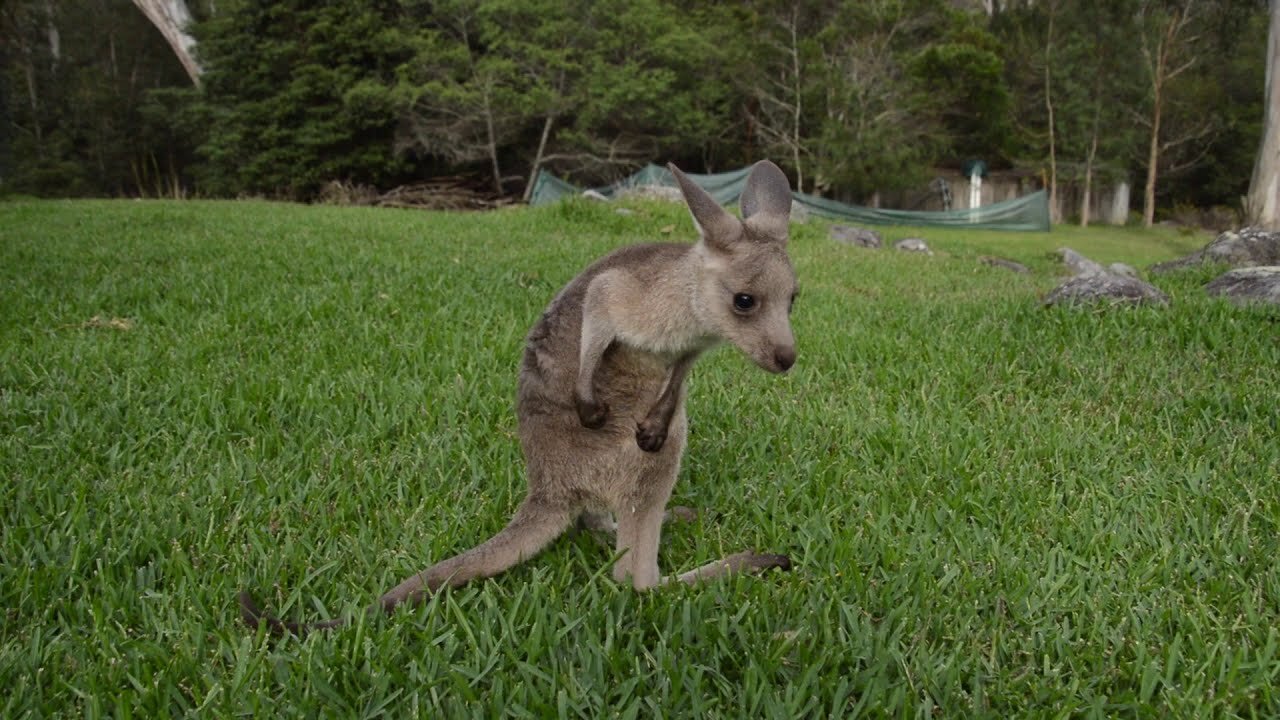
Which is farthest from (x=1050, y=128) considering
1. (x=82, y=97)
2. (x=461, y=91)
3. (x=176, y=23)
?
(x=82, y=97)

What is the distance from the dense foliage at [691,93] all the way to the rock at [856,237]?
34.9ft

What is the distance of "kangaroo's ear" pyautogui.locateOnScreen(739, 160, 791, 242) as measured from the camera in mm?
2209

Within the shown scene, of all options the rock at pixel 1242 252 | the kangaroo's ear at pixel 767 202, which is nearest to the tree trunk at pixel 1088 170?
the rock at pixel 1242 252

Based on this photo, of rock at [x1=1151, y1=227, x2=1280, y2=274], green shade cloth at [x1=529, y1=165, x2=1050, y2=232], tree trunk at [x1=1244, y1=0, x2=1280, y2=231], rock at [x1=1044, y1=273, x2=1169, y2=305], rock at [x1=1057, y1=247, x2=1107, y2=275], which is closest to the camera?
rock at [x1=1044, y1=273, x2=1169, y2=305]

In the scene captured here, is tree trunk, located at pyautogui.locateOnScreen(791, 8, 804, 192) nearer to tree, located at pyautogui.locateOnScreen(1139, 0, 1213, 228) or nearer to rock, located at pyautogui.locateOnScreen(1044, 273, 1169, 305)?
tree, located at pyautogui.locateOnScreen(1139, 0, 1213, 228)

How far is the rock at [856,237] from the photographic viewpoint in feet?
40.0

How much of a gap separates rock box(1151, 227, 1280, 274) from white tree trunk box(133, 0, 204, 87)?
26.1m

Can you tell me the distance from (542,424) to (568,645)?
2.03 feet

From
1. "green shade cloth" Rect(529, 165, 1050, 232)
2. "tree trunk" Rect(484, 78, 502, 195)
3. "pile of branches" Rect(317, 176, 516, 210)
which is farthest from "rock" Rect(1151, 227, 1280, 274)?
"tree trunk" Rect(484, 78, 502, 195)

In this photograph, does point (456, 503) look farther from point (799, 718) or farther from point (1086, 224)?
point (1086, 224)

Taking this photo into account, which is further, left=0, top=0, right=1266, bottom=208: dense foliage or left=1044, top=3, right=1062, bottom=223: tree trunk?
left=1044, top=3, right=1062, bottom=223: tree trunk

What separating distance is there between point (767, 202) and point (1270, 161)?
661 inches

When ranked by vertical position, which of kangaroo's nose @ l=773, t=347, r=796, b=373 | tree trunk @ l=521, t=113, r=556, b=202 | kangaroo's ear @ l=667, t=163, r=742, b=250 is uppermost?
tree trunk @ l=521, t=113, r=556, b=202

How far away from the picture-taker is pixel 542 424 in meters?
2.23
